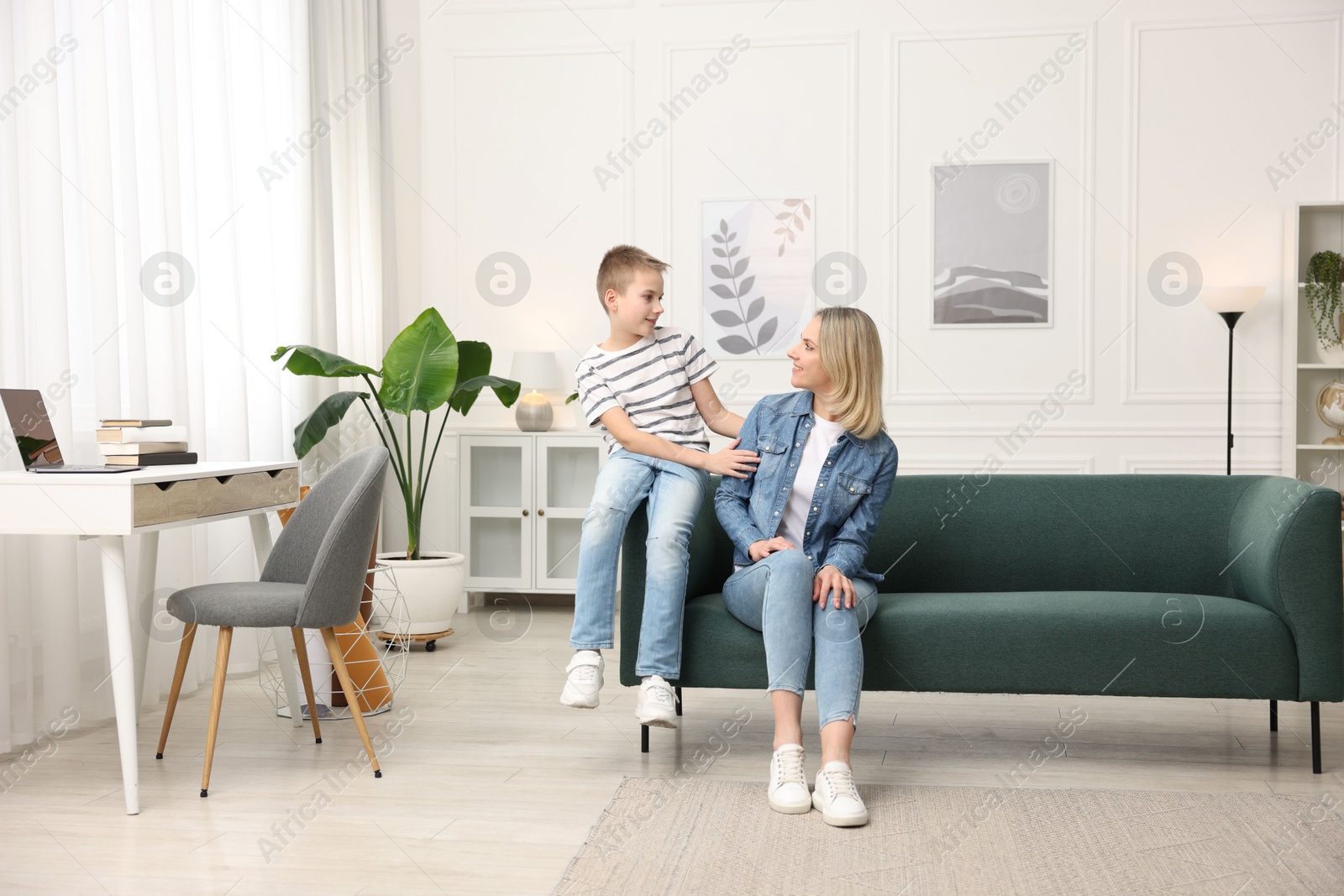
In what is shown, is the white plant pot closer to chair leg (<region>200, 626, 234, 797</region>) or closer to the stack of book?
the stack of book

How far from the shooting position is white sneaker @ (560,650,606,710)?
7.86 ft

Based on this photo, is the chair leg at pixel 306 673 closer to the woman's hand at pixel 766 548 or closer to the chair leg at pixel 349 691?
the chair leg at pixel 349 691

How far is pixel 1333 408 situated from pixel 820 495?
3.11 m

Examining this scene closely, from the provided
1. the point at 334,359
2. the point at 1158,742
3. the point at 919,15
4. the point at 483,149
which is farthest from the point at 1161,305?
the point at 334,359

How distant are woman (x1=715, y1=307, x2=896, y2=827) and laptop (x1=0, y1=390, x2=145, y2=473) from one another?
4.67 ft

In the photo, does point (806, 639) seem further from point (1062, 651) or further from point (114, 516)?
point (114, 516)

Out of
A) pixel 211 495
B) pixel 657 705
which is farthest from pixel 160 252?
pixel 657 705

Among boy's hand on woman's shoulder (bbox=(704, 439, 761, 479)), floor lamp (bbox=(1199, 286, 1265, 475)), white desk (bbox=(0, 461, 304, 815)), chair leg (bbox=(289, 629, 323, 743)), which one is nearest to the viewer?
white desk (bbox=(0, 461, 304, 815))

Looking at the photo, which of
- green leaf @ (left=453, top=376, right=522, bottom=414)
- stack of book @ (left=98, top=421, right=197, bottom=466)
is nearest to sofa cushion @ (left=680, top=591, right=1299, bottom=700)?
stack of book @ (left=98, top=421, right=197, bottom=466)

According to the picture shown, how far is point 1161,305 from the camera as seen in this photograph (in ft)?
15.2

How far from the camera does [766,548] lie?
7.86 ft

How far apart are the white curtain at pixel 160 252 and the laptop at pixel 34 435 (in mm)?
294

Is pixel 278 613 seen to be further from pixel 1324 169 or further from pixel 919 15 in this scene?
pixel 1324 169

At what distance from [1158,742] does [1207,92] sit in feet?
10.3
